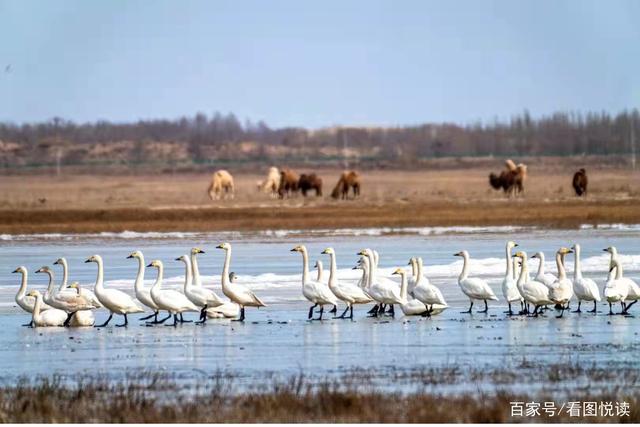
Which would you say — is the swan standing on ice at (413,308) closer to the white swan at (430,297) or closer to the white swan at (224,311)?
the white swan at (430,297)

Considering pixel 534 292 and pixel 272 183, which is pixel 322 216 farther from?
pixel 534 292

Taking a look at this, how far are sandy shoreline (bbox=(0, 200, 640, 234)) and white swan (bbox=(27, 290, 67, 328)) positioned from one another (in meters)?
21.4

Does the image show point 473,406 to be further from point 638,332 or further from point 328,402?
point 638,332

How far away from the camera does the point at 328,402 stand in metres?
10.8

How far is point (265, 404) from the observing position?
10.8 metres

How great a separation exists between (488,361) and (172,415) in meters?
3.89

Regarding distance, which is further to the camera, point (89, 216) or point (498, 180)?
point (498, 180)

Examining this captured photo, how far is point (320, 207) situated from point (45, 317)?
3215 cm

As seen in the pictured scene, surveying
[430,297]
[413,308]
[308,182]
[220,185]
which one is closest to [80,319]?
[413,308]

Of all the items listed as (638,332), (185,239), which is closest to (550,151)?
(185,239)

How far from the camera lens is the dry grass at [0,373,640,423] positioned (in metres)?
10.4

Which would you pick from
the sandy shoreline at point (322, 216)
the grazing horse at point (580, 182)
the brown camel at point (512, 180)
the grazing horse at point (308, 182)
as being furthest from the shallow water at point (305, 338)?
the grazing horse at point (308, 182)

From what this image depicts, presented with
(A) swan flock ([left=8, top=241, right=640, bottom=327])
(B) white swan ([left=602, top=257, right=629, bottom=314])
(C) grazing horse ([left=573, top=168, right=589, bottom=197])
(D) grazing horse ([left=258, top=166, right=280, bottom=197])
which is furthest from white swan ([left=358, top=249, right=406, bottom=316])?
(D) grazing horse ([left=258, top=166, right=280, bottom=197])

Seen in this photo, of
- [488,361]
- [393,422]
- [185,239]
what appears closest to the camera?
[393,422]
